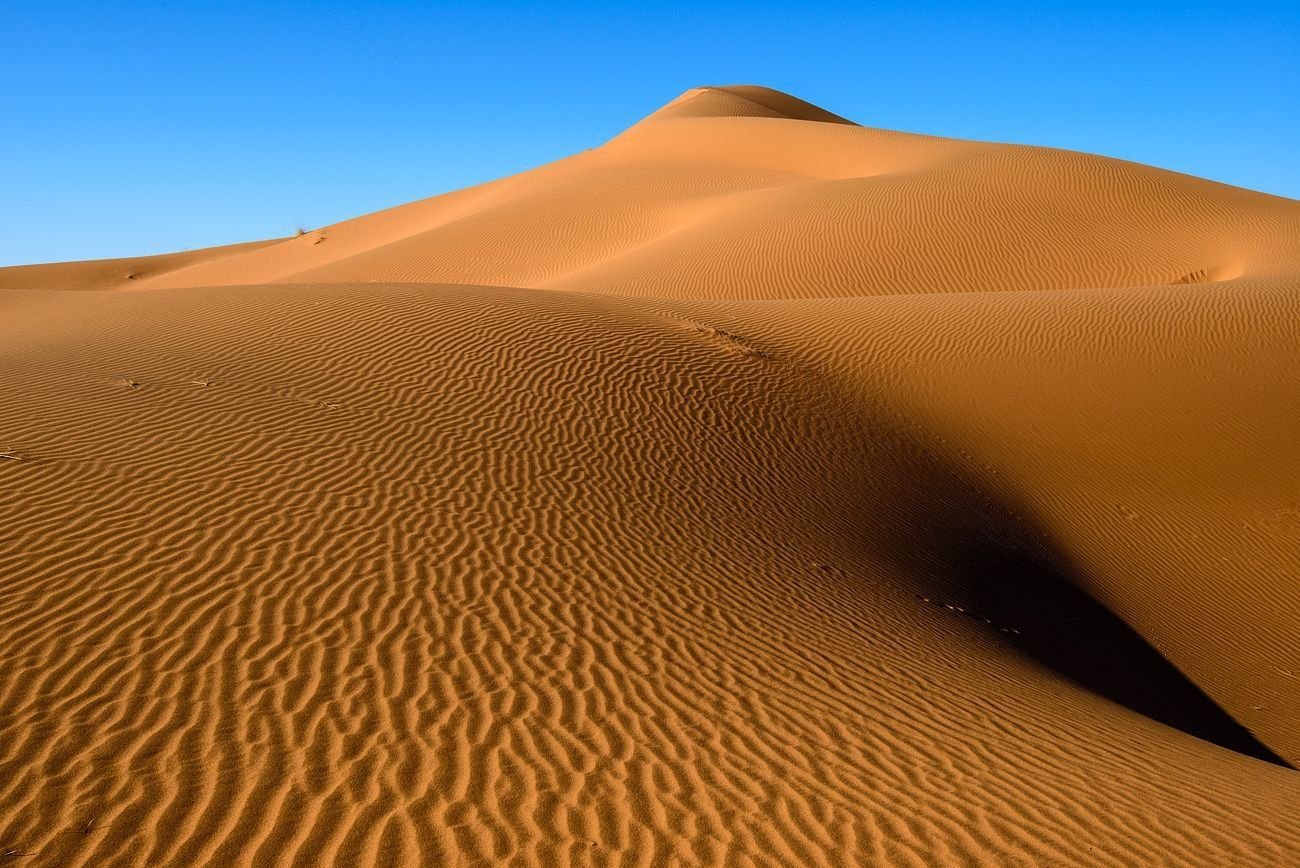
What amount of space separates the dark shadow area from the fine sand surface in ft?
0.21

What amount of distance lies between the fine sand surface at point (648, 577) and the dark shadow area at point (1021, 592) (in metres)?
0.06

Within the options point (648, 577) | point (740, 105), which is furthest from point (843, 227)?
point (740, 105)

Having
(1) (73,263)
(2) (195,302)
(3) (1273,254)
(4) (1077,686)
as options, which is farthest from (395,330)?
(1) (73,263)

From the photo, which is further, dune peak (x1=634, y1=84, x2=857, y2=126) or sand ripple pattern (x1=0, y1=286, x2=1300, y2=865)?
dune peak (x1=634, y1=84, x2=857, y2=126)

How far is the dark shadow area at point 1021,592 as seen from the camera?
772 centimetres

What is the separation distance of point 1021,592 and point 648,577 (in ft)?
13.7

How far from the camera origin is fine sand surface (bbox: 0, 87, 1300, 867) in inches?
170

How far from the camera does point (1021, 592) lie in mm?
9172

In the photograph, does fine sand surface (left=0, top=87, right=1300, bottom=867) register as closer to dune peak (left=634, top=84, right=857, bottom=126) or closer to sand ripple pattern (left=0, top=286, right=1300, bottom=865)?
sand ripple pattern (left=0, top=286, right=1300, bottom=865)

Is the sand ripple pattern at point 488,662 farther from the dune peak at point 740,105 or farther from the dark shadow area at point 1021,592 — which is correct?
the dune peak at point 740,105

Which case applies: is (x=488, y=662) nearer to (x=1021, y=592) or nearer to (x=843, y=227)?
(x=1021, y=592)

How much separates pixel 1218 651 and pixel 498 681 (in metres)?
7.17

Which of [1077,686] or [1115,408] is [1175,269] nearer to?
[1115,408]

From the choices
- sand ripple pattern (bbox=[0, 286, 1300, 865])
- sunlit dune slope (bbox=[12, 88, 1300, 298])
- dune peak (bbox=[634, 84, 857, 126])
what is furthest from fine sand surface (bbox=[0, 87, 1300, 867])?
dune peak (bbox=[634, 84, 857, 126])
